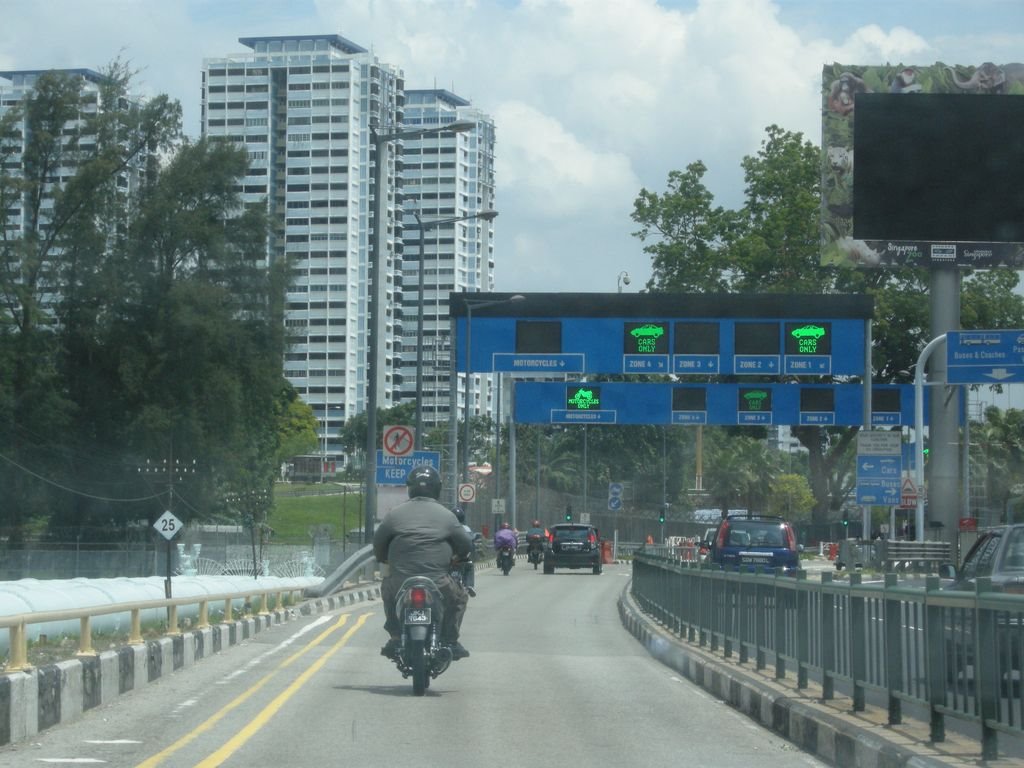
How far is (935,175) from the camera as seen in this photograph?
3781 centimetres

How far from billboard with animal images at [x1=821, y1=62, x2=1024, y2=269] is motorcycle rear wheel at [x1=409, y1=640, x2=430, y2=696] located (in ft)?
93.7

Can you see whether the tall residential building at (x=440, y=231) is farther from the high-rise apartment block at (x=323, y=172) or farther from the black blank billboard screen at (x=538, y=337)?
the black blank billboard screen at (x=538, y=337)

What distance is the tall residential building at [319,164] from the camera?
6358 inches

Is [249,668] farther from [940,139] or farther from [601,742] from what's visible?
[940,139]

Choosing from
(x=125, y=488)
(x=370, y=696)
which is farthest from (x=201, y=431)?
(x=370, y=696)

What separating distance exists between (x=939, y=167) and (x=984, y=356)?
5950 millimetres

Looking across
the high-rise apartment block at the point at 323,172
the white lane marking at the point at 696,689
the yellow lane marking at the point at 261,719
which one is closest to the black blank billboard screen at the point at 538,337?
the yellow lane marking at the point at 261,719

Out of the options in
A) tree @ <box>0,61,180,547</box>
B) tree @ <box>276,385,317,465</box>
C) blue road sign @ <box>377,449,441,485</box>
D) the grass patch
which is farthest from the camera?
tree @ <box>276,385,317,465</box>

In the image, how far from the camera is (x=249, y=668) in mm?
15555

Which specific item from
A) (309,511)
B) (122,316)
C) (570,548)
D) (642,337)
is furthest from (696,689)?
(309,511)

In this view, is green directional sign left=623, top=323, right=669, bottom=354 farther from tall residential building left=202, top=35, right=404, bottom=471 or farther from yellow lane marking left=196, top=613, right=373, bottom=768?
tall residential building left=202, top=35, right=404, bottom=471

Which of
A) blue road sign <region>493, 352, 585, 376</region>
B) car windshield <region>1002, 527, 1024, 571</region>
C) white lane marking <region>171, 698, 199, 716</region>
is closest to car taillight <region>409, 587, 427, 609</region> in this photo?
white lane marking <region>171, 698, 199, 716</region>

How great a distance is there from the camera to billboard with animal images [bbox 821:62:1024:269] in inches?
1491

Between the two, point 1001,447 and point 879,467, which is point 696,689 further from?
point 1001,447
